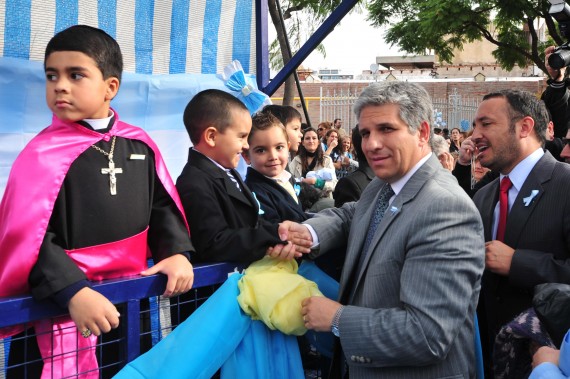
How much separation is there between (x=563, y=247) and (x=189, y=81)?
9.11 ft

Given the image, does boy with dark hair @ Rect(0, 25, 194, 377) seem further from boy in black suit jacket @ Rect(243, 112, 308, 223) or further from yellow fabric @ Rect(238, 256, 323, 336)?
boy in black suit jacket @ Rect(243, 112, 308, 223)

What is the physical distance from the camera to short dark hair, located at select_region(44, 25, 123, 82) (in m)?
2.14

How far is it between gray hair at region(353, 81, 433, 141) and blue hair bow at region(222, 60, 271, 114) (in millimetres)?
2177

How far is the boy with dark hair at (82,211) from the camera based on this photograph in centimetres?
191

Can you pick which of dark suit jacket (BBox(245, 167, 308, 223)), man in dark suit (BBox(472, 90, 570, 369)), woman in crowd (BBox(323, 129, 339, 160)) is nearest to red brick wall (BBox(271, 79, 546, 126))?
woman in crowd (BBox(323, 129, 339, 160))

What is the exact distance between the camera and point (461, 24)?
16172 mm

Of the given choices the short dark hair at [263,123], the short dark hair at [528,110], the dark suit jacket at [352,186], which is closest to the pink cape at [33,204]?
the short dark hair at [263,123]

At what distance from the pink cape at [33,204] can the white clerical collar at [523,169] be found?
184cm

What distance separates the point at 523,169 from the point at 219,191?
141 cm

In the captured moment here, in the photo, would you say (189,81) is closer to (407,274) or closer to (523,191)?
(523,191)

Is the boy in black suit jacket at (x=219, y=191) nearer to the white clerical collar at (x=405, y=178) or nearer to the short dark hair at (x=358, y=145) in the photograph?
the white clerical collar at (x=405, y=178)

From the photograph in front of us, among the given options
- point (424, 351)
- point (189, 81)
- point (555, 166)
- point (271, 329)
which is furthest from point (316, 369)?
point (189, 81)

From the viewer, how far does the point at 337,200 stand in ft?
13.8

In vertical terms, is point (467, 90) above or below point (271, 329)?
above
